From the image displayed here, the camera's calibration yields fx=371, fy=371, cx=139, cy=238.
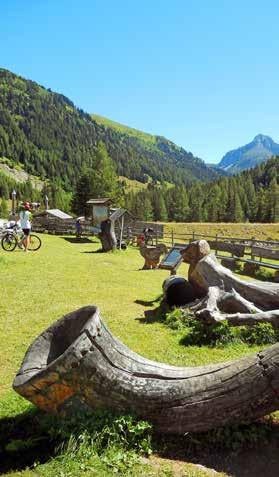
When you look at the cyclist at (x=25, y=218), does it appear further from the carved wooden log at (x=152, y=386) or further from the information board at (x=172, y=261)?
the carved wooden log at (x=152, y=386)

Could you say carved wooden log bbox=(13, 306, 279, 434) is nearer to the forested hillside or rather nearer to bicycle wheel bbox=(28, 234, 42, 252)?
bicycle wheel bbox=(28, 234, 42, 252)

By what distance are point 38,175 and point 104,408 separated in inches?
7861

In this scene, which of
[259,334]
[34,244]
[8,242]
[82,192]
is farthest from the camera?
[82,192]

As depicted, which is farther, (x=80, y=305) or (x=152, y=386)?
(x=80, y=305)

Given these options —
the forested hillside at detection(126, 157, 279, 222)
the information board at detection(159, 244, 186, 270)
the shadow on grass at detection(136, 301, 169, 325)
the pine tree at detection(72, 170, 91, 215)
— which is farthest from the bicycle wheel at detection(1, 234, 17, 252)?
the forested hillside at detection(126, 157, 279, 222)

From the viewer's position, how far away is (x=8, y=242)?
19688 mm

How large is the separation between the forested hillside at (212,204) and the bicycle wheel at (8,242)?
3322 inches

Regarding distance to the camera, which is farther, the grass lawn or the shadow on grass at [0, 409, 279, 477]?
the grass lawn

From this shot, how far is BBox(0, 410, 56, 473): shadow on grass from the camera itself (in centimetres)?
374

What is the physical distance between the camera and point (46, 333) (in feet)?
15.4

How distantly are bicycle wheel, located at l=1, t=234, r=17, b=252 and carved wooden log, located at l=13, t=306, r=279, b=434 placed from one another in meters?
16.2

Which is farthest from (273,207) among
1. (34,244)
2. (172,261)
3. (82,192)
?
(172,261)

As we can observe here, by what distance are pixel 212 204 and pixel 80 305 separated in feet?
332

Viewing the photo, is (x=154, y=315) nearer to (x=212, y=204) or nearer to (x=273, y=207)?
(x=273, y=207)
